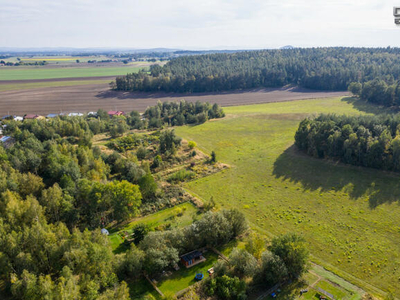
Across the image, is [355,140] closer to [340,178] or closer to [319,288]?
[340,178]

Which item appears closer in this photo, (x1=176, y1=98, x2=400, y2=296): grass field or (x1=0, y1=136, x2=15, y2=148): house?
(x1=176, y1=98, x2=400, y2=296): grass field

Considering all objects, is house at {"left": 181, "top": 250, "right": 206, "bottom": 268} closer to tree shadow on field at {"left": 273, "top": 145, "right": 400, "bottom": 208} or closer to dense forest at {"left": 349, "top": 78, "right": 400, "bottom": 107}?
tree shadow on field at {"left": 273, "top": 145, "right": 400, "bottom": 208}

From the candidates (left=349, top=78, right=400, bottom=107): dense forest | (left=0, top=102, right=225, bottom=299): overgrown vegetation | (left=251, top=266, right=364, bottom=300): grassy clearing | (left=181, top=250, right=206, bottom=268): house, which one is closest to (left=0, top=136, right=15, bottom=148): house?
(left=0, top=102, right=225, bottom=299): overgrown vegetation

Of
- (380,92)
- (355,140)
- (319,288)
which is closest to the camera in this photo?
(319,288)

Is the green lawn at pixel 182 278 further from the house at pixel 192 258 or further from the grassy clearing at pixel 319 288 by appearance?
the grassy clearing at pixel 319 288

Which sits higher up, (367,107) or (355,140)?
(367,107)

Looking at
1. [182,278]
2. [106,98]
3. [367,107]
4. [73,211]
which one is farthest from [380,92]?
[106,98]
